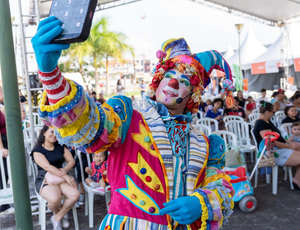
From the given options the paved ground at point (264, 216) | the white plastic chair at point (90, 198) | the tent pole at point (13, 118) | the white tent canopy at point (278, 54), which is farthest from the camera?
the white tent canopy at point (278, 54)

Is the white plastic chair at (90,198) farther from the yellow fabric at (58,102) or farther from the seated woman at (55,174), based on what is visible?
the yellow fabric at (58,102)

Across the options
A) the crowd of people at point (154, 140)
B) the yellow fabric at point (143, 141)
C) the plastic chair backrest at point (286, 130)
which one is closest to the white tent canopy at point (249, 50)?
the plastic chair backrest at point (286, 130)

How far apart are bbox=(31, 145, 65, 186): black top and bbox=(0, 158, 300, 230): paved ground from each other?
1.92 feet

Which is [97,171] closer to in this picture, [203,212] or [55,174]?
[55,174]

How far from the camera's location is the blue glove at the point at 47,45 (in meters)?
0.85

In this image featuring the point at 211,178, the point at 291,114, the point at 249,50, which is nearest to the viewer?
the point at 211,178

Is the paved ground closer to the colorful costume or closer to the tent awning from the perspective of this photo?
the colorful costume

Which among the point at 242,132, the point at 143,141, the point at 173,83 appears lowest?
the point at 242,132

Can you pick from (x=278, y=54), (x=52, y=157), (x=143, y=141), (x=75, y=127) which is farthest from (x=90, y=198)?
(x=278, y=54)

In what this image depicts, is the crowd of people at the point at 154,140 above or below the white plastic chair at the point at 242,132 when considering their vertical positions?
above

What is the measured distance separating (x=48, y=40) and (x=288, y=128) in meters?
5.03

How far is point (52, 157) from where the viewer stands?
133 inches

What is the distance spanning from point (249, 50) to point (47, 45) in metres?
17.5

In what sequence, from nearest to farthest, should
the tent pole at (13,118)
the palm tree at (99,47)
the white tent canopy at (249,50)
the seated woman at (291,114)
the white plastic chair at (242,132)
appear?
1. the tent pole at (13,118)
2. the seated woman at (291,114)
3. the white plastic chair at (242,132)
4. the white tent canopy at (249,50)
5. the palm tree at (99,47)
